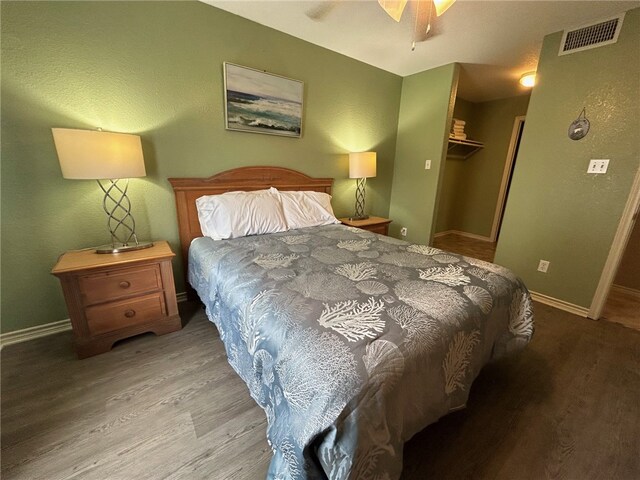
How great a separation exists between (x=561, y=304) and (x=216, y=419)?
307cm

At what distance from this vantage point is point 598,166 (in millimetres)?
2168

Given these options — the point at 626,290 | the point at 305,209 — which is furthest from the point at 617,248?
the point at 305,209

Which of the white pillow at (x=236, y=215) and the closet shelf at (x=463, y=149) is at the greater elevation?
the closet shelf at (x=463, y=149)

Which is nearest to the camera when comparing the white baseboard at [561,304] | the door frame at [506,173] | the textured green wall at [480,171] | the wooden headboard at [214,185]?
the wooden headboard at [214,185]

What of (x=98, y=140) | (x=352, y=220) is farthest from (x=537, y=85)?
(x=98, y=140)

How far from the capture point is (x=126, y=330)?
5.68ft

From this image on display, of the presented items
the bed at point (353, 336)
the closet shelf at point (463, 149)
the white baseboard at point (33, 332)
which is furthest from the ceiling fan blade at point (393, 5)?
the closet shelf at point (463, 149)

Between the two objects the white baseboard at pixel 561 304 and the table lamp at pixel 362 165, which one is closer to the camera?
the white baseboard at pixel 561 304

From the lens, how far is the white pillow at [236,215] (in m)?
2.04

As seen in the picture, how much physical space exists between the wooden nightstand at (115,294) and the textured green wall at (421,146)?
2.93m

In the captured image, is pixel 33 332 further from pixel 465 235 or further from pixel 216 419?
pixel 465 235

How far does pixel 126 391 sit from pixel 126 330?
1.51ft

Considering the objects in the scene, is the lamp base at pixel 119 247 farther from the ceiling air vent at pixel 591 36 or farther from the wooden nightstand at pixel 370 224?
the ceiling air vent at pixel 591 36

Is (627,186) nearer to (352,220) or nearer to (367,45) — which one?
(352,220)
